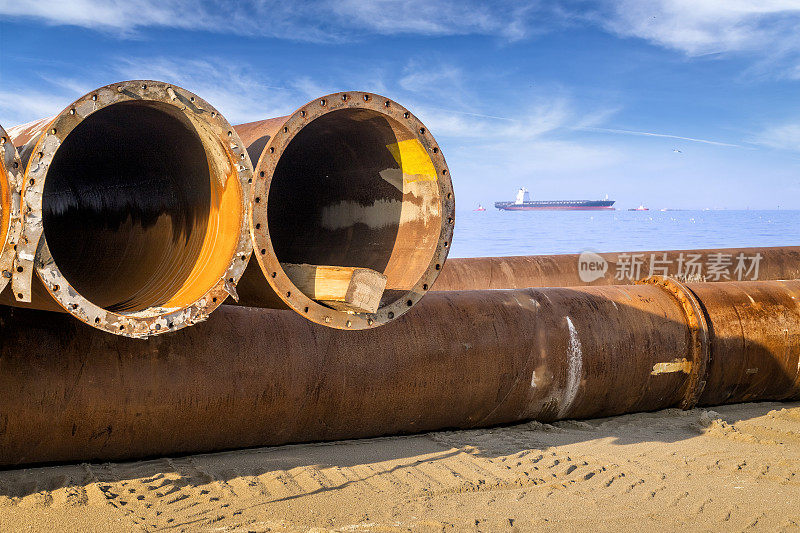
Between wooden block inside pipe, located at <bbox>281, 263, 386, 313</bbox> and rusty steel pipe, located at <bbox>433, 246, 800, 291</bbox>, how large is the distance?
4.55 meters

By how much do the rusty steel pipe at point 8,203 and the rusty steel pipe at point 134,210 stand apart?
2 centimetres

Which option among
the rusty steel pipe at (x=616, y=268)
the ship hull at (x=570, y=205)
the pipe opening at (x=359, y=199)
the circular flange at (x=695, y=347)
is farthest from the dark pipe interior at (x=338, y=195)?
the ship hull at (x=570, y=205)

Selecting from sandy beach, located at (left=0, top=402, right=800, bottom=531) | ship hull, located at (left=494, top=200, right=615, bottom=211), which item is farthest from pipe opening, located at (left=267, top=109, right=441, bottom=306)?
ship hull, located at (left=494, top=200, right=615, bottom=211)

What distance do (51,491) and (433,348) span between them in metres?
1.87

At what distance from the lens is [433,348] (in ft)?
Result: 12.3

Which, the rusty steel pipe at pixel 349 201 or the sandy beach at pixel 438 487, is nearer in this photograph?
the rusty steel pipe at pixel 349 201

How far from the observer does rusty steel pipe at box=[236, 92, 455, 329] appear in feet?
7.79

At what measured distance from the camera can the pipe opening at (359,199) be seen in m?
2.70

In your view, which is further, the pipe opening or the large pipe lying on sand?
the large pipe lying on sand

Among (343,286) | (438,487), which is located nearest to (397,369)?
(438,487)

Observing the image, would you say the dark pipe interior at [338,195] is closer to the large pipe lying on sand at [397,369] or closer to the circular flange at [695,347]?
the large pipe lying on sand at [397,369]

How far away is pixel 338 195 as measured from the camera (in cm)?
311

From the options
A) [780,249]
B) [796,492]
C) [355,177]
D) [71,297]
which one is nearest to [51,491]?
[71,297]

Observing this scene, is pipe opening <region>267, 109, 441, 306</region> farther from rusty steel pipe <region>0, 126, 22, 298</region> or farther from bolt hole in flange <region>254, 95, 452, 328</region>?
rusty steel pipe <region>0, 126, 22, 298</region>
